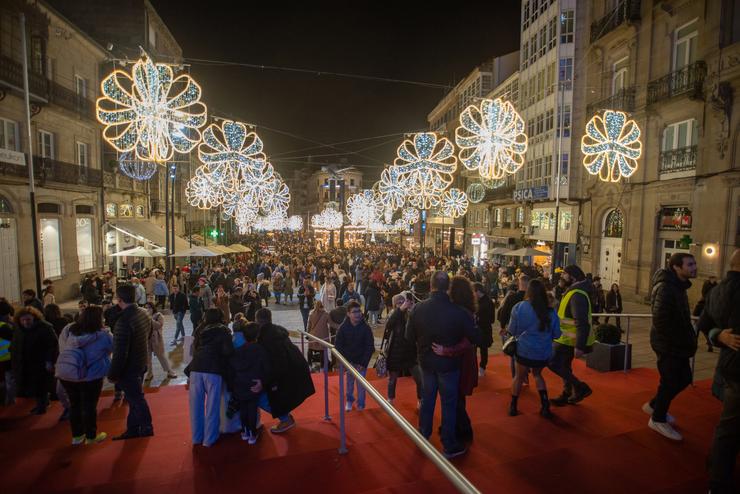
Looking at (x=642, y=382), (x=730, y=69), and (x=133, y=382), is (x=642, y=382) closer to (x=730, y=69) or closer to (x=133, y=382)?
(x=133, y=382)

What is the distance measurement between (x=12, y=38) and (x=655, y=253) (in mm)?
27046

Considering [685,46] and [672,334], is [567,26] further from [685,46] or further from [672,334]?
[672,334]

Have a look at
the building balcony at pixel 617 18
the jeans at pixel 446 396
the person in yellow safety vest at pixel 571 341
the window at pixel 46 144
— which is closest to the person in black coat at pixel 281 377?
the jeans at pixel 446 396

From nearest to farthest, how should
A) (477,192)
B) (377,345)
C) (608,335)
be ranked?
(608,335)
(377,345)
(477,192)

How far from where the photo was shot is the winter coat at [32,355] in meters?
5.64

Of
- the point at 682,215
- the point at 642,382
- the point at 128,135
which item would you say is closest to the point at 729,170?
the point at 682,215

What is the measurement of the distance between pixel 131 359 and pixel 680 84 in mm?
20111

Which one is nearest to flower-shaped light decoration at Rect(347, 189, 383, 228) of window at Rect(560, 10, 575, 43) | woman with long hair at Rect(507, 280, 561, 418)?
window at Rect(560, 10, 575, 43)

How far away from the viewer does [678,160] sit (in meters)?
16.2

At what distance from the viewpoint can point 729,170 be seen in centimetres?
1329

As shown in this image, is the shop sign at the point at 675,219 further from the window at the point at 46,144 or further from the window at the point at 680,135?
the window at the point at 46,144

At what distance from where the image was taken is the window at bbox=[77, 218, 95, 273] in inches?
792

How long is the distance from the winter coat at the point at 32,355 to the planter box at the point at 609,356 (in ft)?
27.1

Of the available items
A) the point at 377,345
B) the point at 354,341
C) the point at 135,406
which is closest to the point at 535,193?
the point at 377,345
